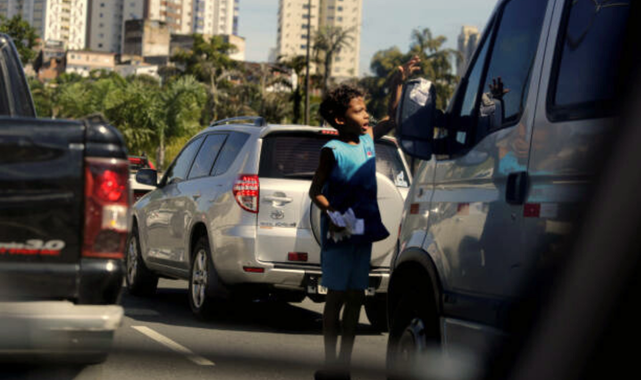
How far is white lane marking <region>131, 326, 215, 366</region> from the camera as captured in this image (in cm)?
695

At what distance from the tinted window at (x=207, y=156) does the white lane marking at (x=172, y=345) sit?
1.75m

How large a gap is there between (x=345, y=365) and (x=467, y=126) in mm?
1826

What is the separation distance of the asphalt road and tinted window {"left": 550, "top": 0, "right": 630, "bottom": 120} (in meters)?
2.61

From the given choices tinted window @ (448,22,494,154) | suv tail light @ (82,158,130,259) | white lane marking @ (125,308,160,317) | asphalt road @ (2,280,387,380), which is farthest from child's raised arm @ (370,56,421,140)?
white lane marking @ (125,308,160,317)

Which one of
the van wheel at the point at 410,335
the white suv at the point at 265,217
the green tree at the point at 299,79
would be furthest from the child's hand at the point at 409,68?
the green tree at the point at 299,79

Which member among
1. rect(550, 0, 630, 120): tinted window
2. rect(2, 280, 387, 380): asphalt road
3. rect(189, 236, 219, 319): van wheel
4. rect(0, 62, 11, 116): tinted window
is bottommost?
rect(2, 280, 387, 380): asphalt road

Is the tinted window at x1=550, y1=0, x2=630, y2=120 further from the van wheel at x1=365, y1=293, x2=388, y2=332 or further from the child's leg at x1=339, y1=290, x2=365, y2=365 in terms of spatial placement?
the van wheel at x1=365, y1=293, x2=388, y2=332

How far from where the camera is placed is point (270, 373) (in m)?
6.62

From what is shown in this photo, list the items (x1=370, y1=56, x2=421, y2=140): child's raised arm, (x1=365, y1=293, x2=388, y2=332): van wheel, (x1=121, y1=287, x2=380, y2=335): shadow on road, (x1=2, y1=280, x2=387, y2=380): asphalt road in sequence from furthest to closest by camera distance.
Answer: (x1=365, y1=293, x2=388, y2=332): van wheel, (x1=121, y1=287, x2=380, y2=335): shadow on road, (x1=2, y1=280, x2=387, y2=380): asphalt road, (x1=370, y1=56, x2=421, y2=140): child's raised arm

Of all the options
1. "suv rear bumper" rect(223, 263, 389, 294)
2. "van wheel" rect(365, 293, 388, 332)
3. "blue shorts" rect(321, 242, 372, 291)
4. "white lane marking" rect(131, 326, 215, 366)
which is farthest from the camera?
"van wheel" rect(365, 293, 388, 332)

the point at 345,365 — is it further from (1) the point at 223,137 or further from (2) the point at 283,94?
(2) the point at 283,94

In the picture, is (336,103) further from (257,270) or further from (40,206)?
(40,206)

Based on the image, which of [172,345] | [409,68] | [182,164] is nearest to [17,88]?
[409,68]

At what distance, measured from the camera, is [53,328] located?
3.72 meters
